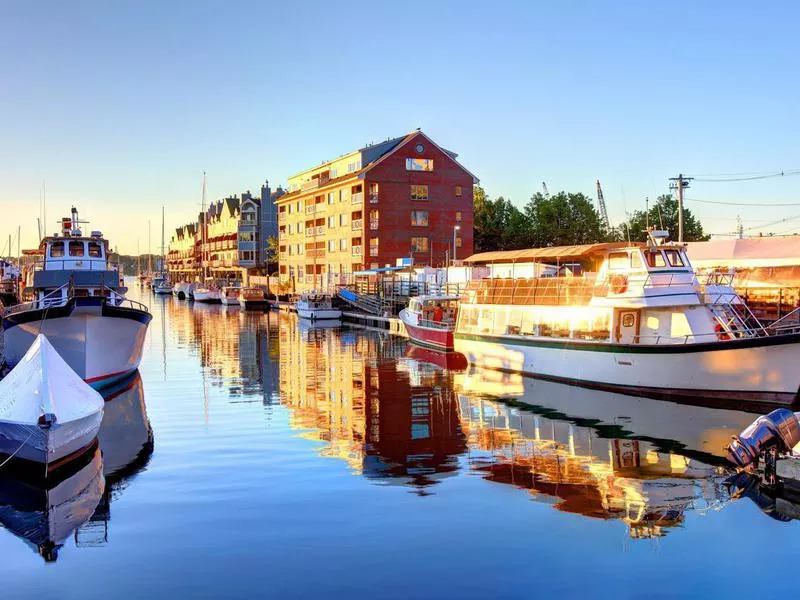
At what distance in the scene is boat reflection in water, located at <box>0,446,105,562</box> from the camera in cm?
1527

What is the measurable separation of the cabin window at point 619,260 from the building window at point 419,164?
56754 mm

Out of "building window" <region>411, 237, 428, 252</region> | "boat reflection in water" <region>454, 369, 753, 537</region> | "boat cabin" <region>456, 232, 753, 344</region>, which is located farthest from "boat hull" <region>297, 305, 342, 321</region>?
"boat reflection in water" <region>454, 369, 753, 537</region>

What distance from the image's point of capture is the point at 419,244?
8919 centimetres

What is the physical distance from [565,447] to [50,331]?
20.9m

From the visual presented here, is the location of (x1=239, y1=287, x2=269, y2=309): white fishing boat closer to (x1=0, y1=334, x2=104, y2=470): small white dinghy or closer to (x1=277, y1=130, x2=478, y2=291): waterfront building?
(x1=277, y1=130, x2=478, y2=291): waterfront building

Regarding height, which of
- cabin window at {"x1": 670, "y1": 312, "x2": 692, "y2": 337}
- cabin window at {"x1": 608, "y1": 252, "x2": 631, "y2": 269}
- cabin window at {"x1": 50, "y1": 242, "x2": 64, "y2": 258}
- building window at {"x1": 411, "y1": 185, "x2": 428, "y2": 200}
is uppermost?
building window at {"x1": 411, "y1": 185, "x2": 428, "y2": 200}

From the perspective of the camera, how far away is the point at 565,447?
22.6 metres

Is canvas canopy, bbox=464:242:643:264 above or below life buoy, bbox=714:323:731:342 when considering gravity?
above

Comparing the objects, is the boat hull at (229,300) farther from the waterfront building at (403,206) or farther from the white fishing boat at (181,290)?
the white fishing boat at (181,290)

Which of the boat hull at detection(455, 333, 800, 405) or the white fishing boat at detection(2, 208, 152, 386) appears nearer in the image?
the boat hull at detection(455, 333, 800, 405)

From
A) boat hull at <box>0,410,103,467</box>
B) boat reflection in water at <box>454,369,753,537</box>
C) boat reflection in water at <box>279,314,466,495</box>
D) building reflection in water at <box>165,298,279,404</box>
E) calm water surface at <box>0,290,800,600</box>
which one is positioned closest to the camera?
calm water surface at <box>0,290,800,600</box>

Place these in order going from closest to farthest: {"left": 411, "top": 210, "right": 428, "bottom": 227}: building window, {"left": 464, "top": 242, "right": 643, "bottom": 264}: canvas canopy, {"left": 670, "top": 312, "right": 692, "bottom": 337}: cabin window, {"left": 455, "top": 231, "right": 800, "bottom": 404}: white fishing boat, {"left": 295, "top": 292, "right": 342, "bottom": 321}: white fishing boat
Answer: {"left": 455, "top": 231, "right": 800, "bottom": 404}: white fishing boat
{"left": 670, "top": 312, "right": 692, "bottom": 337}: cabin window
{"left": 464, "top": 242, "right": 643, "bottom": 264}: canvas canopy
{"left": 295, "top": 292, "right": 342, "bottom": 321}: white fishing boat
{"left": 411, "top": 210, "right": 428, "bottom": 227}: building window

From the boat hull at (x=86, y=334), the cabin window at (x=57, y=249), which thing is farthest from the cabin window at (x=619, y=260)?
the cabin window at (x=57, y=249)

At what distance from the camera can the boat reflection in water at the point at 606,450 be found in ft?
55.8
